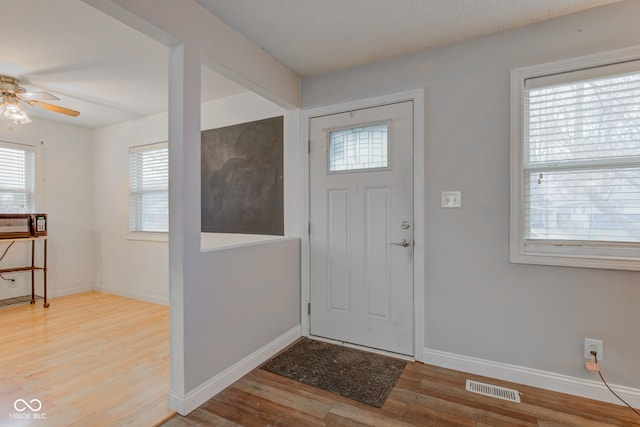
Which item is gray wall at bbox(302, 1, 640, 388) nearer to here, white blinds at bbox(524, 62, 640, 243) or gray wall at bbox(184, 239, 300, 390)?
white blinds at bbox(524, 62, 640, 243)

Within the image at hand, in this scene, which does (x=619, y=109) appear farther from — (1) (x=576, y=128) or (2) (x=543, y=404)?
(2) (x=543, y=404)

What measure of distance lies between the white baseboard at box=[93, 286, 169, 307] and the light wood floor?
192 millimetres

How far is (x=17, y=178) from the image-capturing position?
13.1 feet

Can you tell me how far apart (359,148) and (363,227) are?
0.69 meters

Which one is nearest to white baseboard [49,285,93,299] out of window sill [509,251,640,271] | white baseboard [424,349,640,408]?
white baseboard [424,349,640,408]

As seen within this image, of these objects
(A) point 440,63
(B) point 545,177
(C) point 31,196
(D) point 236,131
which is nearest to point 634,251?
(B) point 545,177

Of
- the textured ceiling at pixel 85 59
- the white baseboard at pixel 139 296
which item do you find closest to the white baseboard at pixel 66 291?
the white baseboard at pixel 139 296

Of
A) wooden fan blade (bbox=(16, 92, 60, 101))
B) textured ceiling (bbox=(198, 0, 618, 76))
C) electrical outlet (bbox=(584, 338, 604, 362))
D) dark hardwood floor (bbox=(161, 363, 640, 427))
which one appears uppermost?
textured ceiling (bbox=(198, 0, 618, 76))

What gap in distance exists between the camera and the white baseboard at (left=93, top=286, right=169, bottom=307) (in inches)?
155

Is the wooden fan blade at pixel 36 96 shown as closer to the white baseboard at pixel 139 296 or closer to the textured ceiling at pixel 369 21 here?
the textured ceiling at pixel 369 21

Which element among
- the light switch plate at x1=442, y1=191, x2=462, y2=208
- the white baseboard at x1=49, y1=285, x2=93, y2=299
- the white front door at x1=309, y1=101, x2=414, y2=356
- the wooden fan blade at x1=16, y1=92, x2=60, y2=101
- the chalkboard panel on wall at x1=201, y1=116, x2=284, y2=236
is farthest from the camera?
the white baseboard at x1=49, y1=285, x2=93, y2=299

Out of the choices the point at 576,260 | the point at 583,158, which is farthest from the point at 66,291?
the point at 583,158

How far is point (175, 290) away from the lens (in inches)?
72.2

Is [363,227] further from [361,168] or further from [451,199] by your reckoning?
[451,199]
